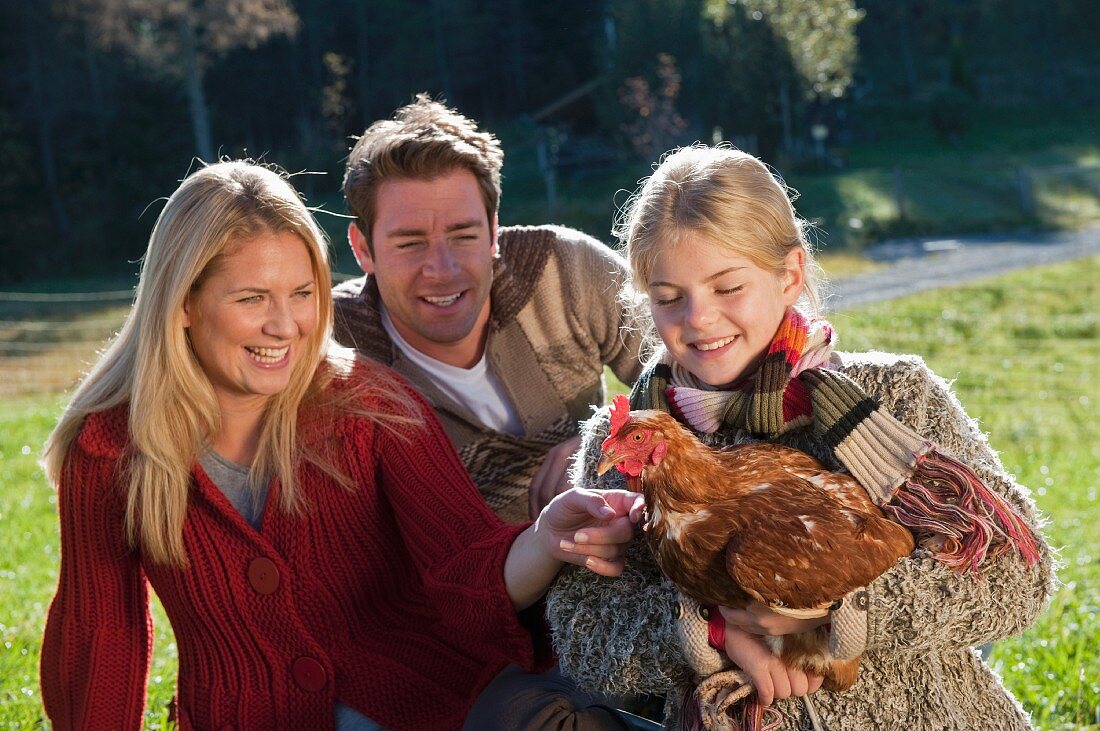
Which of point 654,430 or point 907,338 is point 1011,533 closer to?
point 654,430

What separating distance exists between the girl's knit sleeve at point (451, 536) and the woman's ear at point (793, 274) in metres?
0.93

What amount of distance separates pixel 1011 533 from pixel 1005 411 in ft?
25.4

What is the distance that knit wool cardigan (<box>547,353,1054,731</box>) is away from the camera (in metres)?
2.29

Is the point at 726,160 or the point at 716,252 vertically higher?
the point at 726,160

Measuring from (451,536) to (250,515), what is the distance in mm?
613

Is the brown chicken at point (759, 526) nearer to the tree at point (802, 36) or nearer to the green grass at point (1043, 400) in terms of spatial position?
the green grass at point (1043, 400)

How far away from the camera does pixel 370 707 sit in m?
3.10

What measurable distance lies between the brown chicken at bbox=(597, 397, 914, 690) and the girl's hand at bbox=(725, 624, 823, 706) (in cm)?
2

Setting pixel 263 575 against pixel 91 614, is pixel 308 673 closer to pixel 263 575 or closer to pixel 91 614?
pixel 263 575

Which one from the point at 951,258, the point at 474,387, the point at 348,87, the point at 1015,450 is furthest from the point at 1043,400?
the point at 348,87

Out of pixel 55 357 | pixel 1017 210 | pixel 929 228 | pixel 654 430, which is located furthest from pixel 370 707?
pixel 1017 210

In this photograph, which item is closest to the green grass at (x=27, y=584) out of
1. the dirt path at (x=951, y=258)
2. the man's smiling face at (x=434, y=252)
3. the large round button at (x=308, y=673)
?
the large round button at (x=308, y=673)

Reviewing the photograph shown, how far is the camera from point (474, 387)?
412cm

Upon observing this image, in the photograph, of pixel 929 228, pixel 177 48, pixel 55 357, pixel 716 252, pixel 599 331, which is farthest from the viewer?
pixel 177 48
